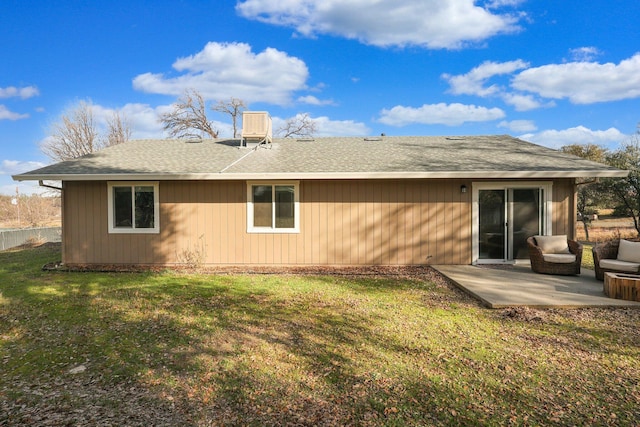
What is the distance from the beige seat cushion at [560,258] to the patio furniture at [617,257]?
429mm

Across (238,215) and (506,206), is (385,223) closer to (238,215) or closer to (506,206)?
(506,206)

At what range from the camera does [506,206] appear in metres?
8.27

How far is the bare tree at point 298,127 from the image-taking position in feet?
75.8

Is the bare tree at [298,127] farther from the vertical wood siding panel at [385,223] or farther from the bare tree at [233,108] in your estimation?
the vertical wood siding panel at [385,223]

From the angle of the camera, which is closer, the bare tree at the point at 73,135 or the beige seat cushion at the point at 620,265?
the beige seat cushion at the point at 620,265

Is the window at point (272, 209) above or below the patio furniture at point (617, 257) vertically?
above

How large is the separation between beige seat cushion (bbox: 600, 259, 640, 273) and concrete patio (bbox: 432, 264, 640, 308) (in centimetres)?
37

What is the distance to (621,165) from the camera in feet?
47.8

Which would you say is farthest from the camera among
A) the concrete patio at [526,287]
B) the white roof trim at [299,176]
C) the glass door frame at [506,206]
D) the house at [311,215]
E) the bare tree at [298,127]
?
the bare tree at [298,127]

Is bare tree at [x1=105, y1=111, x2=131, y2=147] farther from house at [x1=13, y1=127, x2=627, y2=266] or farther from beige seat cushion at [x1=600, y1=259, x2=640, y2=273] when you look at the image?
beige seat cushion at [x1=600, y1=259, x2=640, y2=273]

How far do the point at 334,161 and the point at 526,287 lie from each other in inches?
201

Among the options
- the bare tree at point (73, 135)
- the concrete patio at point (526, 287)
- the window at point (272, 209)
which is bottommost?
the concrete patio at point (526, 287)

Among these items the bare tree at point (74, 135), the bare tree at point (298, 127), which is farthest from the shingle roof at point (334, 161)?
the bare tree at point (74, 135)

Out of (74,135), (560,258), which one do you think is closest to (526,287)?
(560,258)
